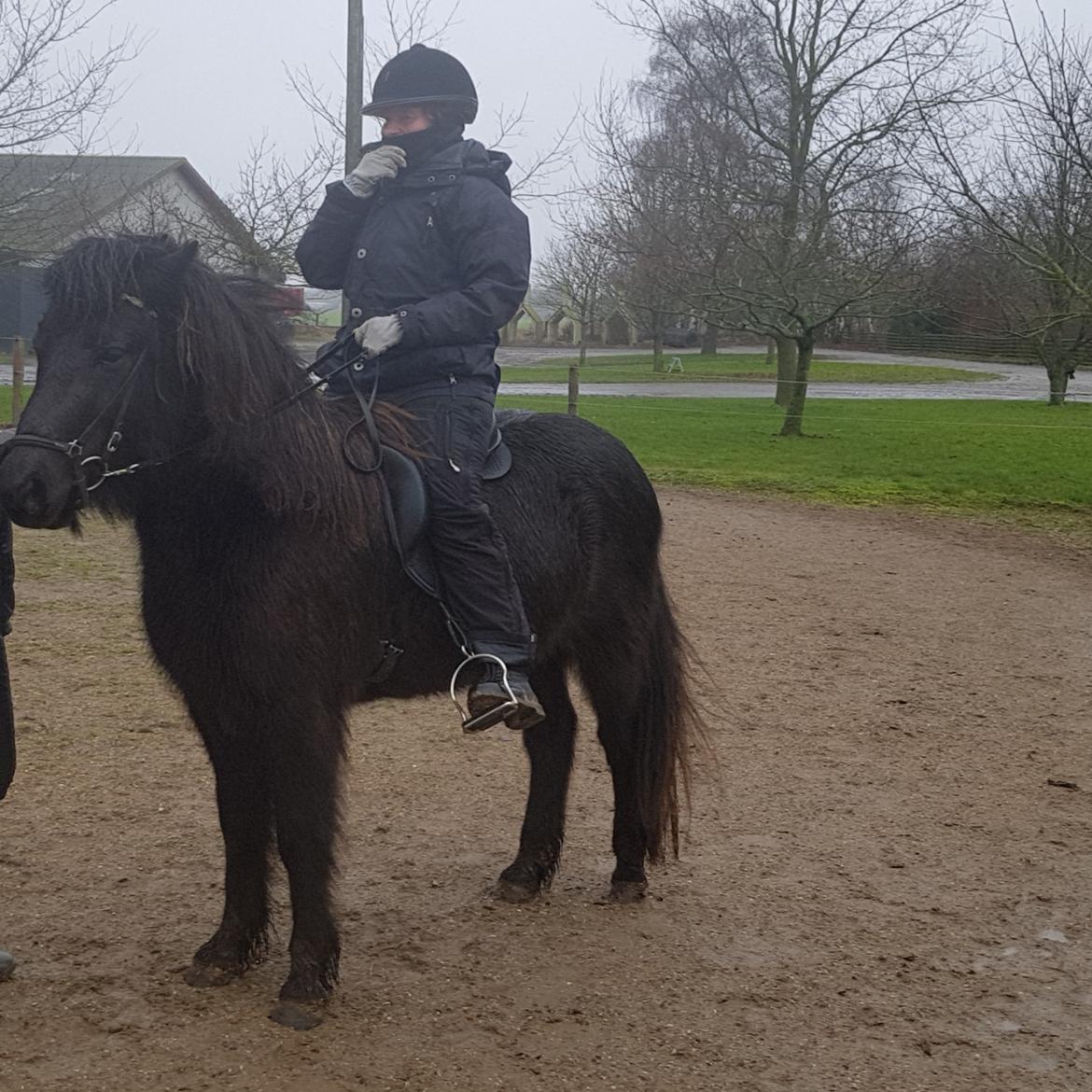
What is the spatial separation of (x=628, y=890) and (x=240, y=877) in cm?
145

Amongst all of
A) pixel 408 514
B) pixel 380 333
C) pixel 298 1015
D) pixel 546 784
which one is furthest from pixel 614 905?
pixel 380 333

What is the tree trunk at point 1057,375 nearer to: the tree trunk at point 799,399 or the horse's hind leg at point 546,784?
the tree trunk at point 799,399

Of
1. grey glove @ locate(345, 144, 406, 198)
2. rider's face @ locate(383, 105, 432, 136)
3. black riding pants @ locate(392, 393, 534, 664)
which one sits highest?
rider's face @ locate(383, 105, 432, 136)

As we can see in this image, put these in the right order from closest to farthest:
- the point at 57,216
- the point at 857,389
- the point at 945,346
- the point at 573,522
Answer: the point at 573,522 → the point at 57,216 → the point at 857,389 → the point at 945,346

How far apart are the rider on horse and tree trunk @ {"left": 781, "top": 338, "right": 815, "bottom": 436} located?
18052mm

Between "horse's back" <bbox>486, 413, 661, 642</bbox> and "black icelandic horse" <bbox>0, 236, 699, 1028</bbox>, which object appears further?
"horse's back" <bbox>486, 413, 661, 642</bbox>

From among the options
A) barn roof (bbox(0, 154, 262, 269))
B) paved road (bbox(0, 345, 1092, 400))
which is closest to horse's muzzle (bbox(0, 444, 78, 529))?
barn roof (bbox(0, 154, 262, 269))

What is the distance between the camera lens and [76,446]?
3.03 metres

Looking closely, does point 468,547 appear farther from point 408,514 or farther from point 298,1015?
point 298,1015

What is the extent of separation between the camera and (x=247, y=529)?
3363mm

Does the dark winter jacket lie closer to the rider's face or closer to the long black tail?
the rider's face

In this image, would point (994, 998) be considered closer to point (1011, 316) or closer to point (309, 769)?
point (309, 769)

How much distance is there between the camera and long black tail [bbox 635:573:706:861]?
4.57 m

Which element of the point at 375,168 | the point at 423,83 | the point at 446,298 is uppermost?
the point at 423,83
